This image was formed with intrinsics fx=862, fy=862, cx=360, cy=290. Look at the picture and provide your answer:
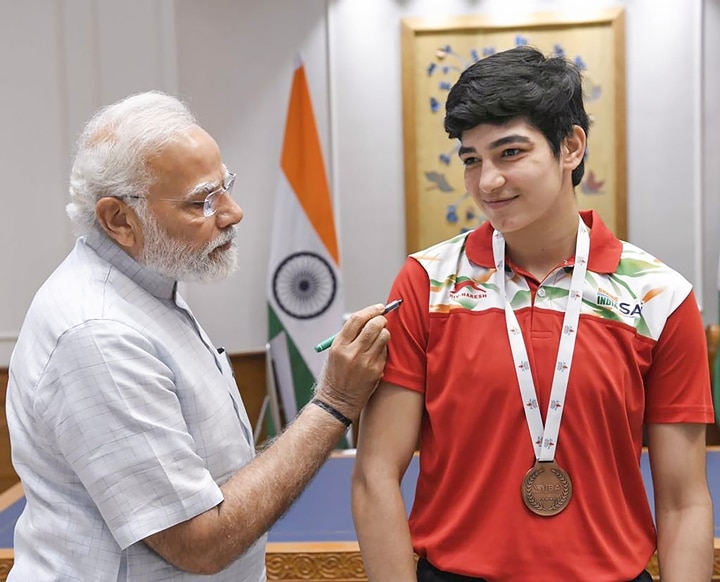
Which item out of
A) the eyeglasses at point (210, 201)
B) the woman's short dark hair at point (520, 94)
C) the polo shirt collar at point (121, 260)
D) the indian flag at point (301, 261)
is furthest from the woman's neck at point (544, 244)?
the indian flag at point (301, 261)

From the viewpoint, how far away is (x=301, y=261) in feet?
15.5

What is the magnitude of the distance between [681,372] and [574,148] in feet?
1.40

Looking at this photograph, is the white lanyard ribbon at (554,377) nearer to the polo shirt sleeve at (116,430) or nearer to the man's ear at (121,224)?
the polo shirt sleeve at (116,430)

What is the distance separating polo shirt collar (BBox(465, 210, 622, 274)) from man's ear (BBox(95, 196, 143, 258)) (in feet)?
2.02

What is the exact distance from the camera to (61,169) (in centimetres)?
471

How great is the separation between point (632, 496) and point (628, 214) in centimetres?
358

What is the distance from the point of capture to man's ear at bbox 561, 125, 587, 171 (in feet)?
4.94

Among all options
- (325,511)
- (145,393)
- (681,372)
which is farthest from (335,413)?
(325,511)

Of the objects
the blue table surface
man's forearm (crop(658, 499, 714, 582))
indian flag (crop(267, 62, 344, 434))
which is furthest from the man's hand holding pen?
indian flag (crop(267, 62, 344, 434))

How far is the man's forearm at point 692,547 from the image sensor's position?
4.77ft

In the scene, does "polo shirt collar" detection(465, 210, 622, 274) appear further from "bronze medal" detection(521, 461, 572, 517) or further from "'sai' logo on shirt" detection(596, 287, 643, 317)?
"bronze medal" detection(521, 461, 572, 517)

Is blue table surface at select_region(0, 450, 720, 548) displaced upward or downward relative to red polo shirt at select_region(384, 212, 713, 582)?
downward

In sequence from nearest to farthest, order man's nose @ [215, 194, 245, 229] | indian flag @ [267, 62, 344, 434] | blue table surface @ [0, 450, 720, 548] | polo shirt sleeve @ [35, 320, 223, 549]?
polo shirt sleeve @ [35, 320, 223, 549], man's nose @ [215, 194, 245, 229], blue table surface @ [0, 450, 720, 548], indian flag @ [267, 62, 344, 434]

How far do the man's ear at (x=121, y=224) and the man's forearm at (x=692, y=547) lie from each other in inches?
42.7
